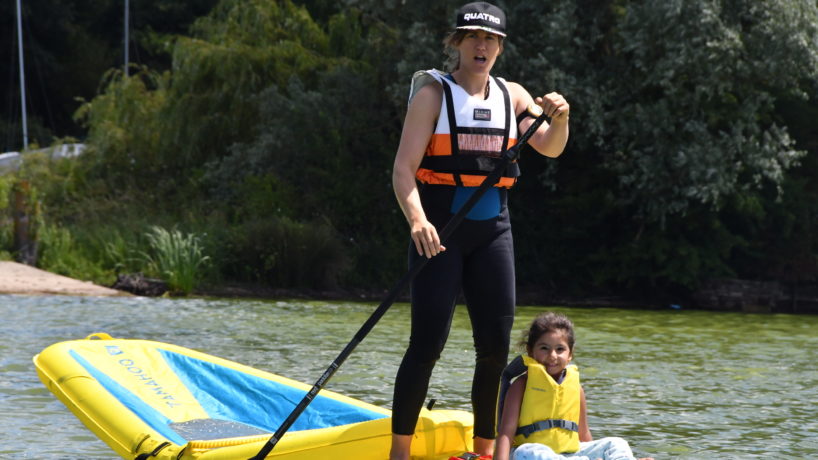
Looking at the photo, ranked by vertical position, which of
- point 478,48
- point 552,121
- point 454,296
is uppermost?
point 478,48

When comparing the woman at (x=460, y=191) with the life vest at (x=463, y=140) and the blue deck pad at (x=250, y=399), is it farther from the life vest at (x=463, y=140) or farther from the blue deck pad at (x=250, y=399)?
the blue deck pad at (x=250, y=399)

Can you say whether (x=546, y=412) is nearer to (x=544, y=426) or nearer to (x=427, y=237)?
(x=544, y=426)

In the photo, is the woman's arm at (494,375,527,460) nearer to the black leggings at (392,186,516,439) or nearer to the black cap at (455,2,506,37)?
the black leggings at (392,186,516,439)

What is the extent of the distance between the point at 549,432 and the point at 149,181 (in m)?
16.0

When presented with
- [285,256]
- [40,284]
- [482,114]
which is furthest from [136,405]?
[285,256]

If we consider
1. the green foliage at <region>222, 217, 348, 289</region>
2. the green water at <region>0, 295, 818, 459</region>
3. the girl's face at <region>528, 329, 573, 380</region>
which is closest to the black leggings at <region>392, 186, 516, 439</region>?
the girl's face at <region>528, 329, 573, 380</region>

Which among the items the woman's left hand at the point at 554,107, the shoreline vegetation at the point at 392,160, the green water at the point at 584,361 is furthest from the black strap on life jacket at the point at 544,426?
the shoreline vegetation at the point at 392,160

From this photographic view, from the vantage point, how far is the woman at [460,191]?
3.94 m

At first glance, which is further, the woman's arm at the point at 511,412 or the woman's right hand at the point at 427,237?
the woman's arm at the point at 511,412

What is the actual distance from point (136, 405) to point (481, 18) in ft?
7.45

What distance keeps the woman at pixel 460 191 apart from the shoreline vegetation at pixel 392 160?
34.8 feet

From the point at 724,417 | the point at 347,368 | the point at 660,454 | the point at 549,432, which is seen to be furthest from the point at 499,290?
the point at 347,368

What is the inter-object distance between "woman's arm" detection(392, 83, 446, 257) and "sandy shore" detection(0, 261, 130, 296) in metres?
10.5

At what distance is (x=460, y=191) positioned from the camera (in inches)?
157
